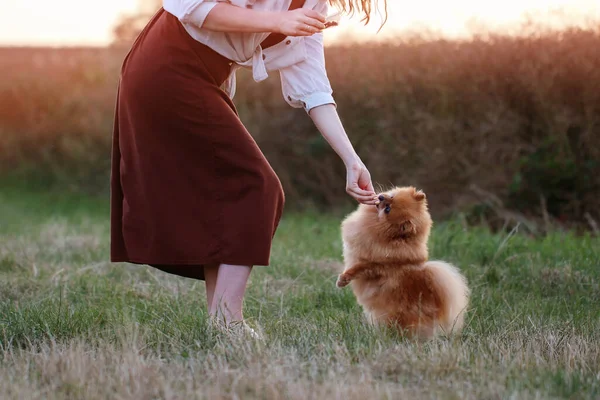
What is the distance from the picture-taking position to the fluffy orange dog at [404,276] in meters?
3.34

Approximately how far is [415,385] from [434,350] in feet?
1.02

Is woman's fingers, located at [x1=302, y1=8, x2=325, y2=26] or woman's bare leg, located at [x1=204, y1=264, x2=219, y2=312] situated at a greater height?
woman's fingers, located at [x1=302, y1=8, x2=325, y2=26]

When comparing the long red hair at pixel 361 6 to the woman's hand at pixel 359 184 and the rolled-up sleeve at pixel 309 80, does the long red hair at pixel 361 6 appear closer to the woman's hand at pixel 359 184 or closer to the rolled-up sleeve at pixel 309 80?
the rolled-up sleeve at pixel 309 80

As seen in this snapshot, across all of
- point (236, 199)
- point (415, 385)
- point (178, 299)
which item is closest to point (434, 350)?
point (415, 385)

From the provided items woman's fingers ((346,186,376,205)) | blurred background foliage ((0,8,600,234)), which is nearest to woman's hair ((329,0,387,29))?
woman's fingers ((346,186,376,205))

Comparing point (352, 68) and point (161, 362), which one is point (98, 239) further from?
point (161, 362)

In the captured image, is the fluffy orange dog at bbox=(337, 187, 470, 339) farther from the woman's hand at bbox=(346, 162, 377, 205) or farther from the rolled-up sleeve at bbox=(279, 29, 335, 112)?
the rolled-up sleeve at bbox=(279, 29, 335, 112)

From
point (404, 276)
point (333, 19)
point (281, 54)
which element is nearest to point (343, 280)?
point (404, 276)

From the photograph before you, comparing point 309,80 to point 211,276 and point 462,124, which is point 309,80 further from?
point 462,124

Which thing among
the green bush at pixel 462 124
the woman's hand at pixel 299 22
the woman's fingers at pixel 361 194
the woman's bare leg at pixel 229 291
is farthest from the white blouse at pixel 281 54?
the green bush at pixel 462 124

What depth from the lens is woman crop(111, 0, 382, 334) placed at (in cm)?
305

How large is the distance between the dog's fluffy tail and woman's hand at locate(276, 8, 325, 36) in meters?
1.14

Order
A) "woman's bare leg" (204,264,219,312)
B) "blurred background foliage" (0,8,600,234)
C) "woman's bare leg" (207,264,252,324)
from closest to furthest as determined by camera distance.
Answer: "woman's bare leg" (207,264,252,324) → "woman's bare leg" (204,264,219,312) → "blurred background foliage" (0,8,600,234)

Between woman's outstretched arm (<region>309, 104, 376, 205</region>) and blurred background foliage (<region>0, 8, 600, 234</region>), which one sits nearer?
woman's outstretched arm (<region>309, 104, 376, 205</region>)
